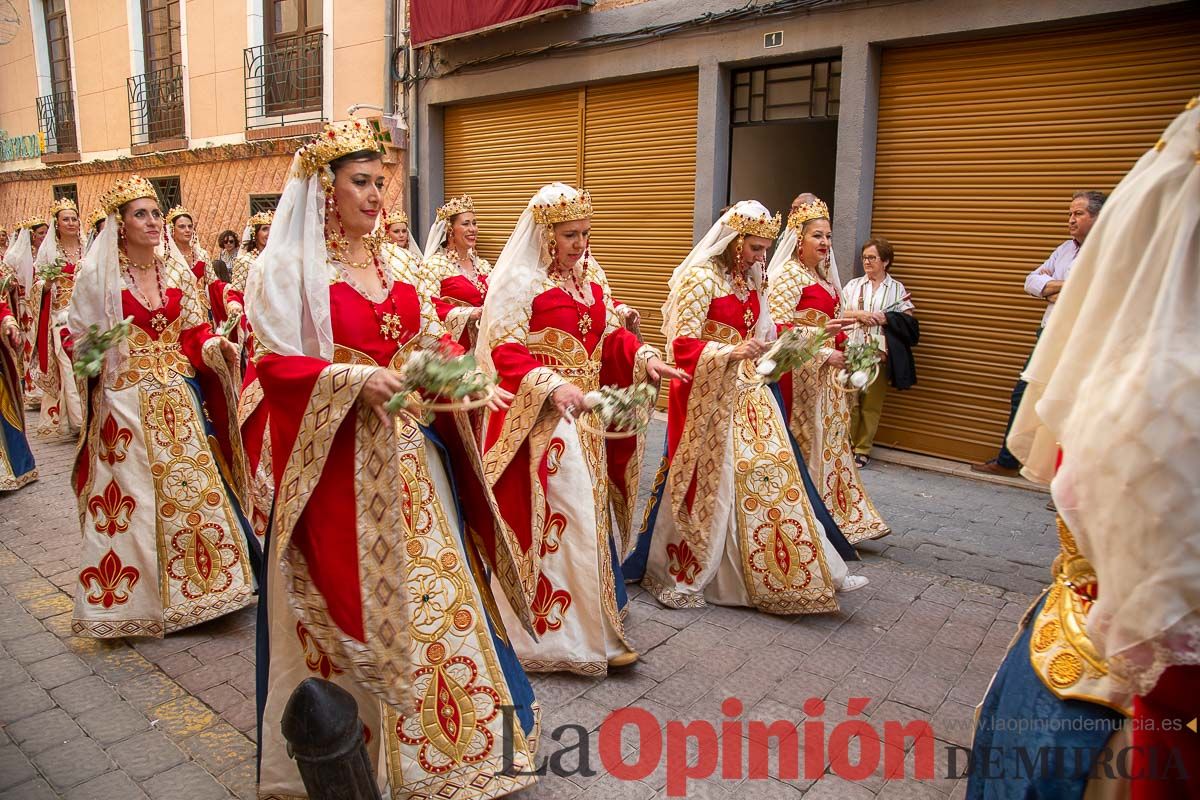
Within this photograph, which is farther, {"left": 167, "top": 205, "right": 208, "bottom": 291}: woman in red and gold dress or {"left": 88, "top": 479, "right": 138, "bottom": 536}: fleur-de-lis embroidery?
{"left": 167, "top": 205, "right": 208, "bottom": 291}: woman in red and gold dress

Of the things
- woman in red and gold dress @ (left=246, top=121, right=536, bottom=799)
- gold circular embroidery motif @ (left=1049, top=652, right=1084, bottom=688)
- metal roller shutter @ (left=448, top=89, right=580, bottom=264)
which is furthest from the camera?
metal roller shutter @ (left=448, top=89, right=580, bottom=264)

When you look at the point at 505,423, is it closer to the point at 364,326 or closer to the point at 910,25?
the point at 364,326

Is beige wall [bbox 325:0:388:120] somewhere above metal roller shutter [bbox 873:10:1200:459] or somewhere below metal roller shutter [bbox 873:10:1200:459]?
above

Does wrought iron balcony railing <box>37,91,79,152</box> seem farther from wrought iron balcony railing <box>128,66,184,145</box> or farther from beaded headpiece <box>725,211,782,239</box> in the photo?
beaded headpiece <box>725,211,782,239</box>

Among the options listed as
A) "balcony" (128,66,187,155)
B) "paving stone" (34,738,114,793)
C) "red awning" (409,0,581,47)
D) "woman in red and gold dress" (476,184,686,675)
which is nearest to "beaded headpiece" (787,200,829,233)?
"woman in red and gold dress" (476,184,686,675)

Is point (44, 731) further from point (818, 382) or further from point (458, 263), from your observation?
point (458, 263)

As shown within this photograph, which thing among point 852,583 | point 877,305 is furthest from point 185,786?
point 877,305

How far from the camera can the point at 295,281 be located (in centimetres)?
269

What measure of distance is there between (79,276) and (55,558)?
7.08ft

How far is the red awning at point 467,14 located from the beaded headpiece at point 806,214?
525 centimetres

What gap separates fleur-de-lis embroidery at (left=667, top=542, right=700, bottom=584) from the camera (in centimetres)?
456

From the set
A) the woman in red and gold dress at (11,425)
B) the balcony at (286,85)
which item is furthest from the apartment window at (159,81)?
the woman in red and gold dress at (11,425)

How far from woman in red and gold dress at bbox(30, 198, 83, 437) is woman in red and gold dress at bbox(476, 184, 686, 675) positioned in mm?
6089

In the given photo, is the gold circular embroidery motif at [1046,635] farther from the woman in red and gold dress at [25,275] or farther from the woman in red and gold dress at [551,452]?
the woman in red and gold dress at [25,275]
